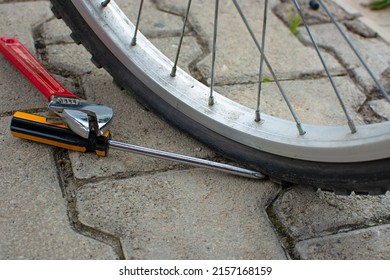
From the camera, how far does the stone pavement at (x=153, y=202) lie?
51.7 inches

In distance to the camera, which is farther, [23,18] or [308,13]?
[308,13]

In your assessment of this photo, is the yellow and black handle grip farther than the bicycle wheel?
Yes

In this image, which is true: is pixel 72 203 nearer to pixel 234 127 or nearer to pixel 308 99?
pixel 234 127

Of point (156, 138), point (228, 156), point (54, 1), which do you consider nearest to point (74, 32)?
point (54, 1)

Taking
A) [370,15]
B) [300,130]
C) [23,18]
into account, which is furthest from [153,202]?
[370,15]

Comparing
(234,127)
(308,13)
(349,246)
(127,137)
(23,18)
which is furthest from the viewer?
(308,13)

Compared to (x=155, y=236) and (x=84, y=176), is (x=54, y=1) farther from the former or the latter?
(x=155, y=236)

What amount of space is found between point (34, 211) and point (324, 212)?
0.62 metres

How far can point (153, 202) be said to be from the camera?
1406 millimetres

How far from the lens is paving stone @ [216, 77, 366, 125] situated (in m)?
1.72

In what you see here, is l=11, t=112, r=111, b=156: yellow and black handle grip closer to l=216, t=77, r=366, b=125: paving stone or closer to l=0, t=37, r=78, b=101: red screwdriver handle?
l=0, t=37, r=78, b=101: red screwdriver handle

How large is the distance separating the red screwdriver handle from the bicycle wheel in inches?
4.7

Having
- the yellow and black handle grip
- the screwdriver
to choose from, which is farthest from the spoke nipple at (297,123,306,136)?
the yellow and black handle grip
